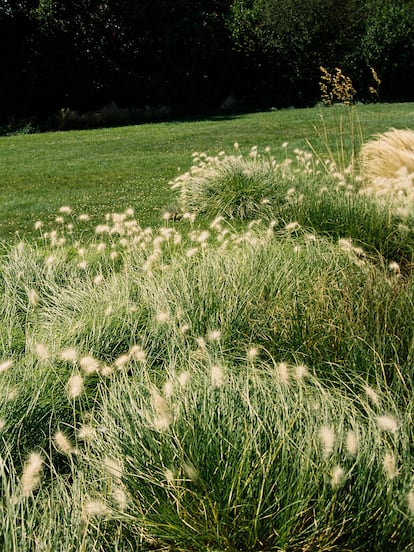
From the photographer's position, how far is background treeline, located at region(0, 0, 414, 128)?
23000 millimetres

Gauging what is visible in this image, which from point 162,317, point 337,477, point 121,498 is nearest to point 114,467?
point 121,498

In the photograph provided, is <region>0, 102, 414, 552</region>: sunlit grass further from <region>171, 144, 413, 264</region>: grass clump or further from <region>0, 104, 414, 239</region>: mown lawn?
<region>0, 104, 414, 239</region>: mown lawn

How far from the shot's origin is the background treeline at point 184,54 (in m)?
23.0

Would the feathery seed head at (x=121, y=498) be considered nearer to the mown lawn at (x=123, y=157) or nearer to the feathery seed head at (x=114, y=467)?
the feathery seed head at (x=114, y=467)

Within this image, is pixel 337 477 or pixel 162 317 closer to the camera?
pixel 337 477

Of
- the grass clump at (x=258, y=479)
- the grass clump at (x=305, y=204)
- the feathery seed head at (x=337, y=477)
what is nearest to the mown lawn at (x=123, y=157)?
the grass clump at (x=305, y=204)

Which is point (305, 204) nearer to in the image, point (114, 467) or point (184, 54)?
point (114, 467)

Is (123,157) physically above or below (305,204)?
below

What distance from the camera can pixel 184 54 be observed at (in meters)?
25.0

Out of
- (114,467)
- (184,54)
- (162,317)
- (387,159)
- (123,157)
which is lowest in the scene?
(123,157)

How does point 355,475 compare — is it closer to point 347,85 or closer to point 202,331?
point 202,331

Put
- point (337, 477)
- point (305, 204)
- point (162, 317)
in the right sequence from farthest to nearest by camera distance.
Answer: point (305, 204)
point (162, 317)
point (337, 477)

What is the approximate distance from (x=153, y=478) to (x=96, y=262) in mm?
2812

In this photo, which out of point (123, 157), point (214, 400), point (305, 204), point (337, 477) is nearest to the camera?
point (337, 477)
